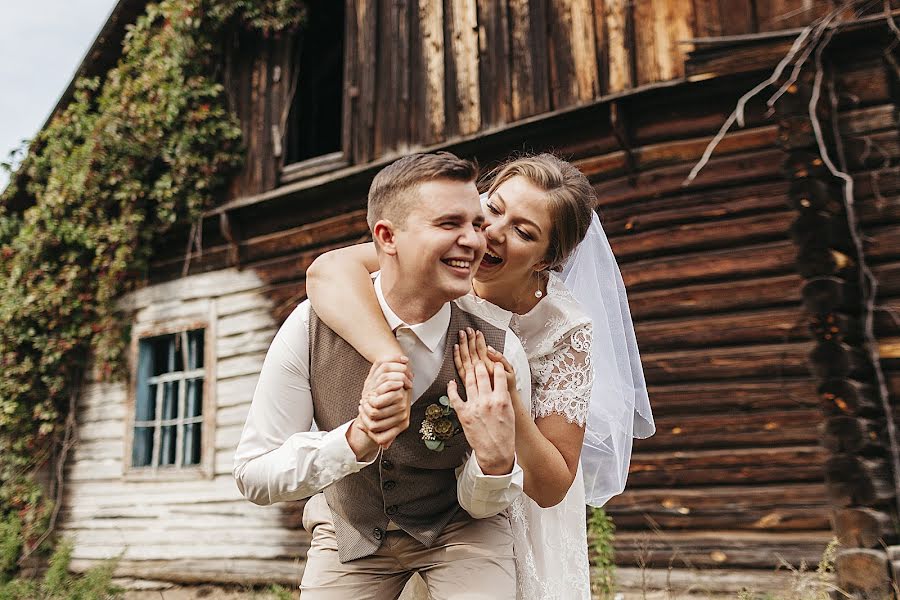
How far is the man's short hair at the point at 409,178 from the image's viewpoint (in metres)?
2.16

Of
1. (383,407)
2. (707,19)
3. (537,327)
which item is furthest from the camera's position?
(707,19)

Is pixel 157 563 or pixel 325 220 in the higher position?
pixel 325 220

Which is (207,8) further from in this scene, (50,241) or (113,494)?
(113,494)

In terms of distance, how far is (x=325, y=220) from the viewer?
26.3 ft

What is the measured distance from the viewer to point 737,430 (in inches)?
217

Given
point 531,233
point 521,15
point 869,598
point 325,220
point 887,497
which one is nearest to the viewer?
point 531,233

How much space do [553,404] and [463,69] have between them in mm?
5371

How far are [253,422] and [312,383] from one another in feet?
0.63

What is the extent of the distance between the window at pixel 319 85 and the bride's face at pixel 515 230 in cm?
676

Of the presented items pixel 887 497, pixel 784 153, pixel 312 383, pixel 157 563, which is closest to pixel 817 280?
pixel 784 153

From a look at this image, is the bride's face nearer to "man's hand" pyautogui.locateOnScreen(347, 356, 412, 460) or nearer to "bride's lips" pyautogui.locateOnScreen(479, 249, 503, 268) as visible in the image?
"bride's lips" pyautogui.locateOnScreen(479, 249, 503, 268)

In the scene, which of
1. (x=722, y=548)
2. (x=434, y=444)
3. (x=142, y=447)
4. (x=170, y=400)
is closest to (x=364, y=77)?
(x=170, y=400)

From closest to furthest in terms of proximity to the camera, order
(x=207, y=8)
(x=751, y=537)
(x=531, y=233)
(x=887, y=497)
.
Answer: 1. (x=531, y=233)
2. (x=887, y=497)
3. (x=751, y=537)
4. (x=207, y=8)

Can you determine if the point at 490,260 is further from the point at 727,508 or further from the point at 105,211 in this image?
the point at 105,211
